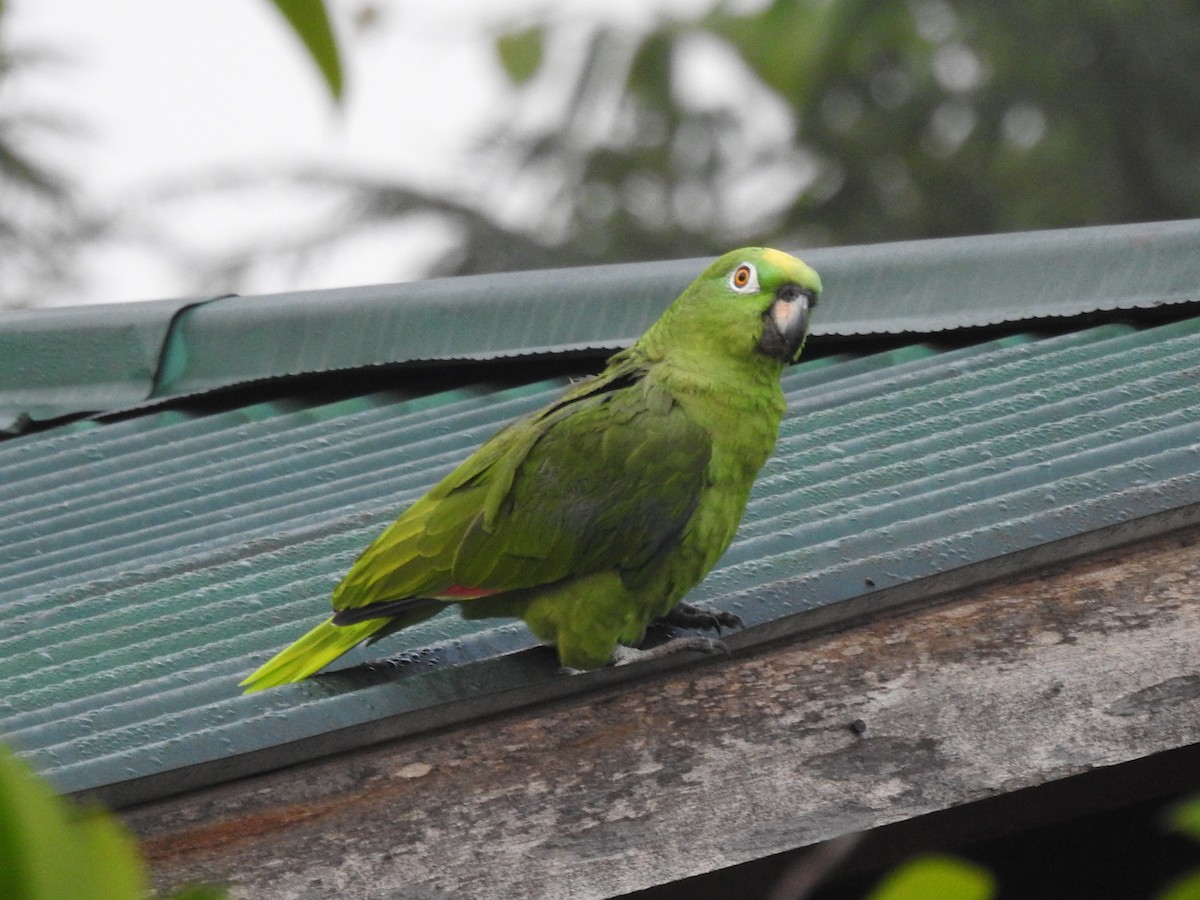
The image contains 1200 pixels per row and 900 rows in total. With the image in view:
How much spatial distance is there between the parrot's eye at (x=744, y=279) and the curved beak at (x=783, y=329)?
5 cm

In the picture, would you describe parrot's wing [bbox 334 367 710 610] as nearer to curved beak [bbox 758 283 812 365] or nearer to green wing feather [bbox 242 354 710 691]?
green wing feather [bbox 242 354 710 691]

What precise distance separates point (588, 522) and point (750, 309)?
17.1 inches

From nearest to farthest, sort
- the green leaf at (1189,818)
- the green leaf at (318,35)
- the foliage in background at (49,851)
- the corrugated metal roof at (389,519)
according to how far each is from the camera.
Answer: the foliage in background at (49,851), the green leaf at (318,35), the green leaf at (1189,818), the corrugated metal roof at (389,519)

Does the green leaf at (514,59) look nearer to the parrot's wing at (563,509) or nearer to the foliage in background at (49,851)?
the parrot's wing at (563,509)

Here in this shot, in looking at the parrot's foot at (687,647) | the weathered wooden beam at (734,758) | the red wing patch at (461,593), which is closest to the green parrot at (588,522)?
the red wing patch at (461,593)

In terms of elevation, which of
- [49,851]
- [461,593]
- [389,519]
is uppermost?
[389,519]

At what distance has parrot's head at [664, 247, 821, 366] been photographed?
229cm

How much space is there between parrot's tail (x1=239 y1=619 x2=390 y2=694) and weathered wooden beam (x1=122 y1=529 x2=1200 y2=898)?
0.80 ft

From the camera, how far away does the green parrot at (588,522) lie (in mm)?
2070

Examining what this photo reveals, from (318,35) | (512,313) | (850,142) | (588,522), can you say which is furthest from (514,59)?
(850,142)

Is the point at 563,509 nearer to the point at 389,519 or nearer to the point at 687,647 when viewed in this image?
the point at 687,647

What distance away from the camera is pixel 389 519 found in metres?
2.75

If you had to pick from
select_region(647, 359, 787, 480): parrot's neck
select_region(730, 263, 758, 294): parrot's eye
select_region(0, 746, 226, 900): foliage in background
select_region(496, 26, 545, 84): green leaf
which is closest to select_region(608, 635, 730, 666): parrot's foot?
select_region(647, 359, 787, 480): parrot's neck

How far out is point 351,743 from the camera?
1760 millimetres
